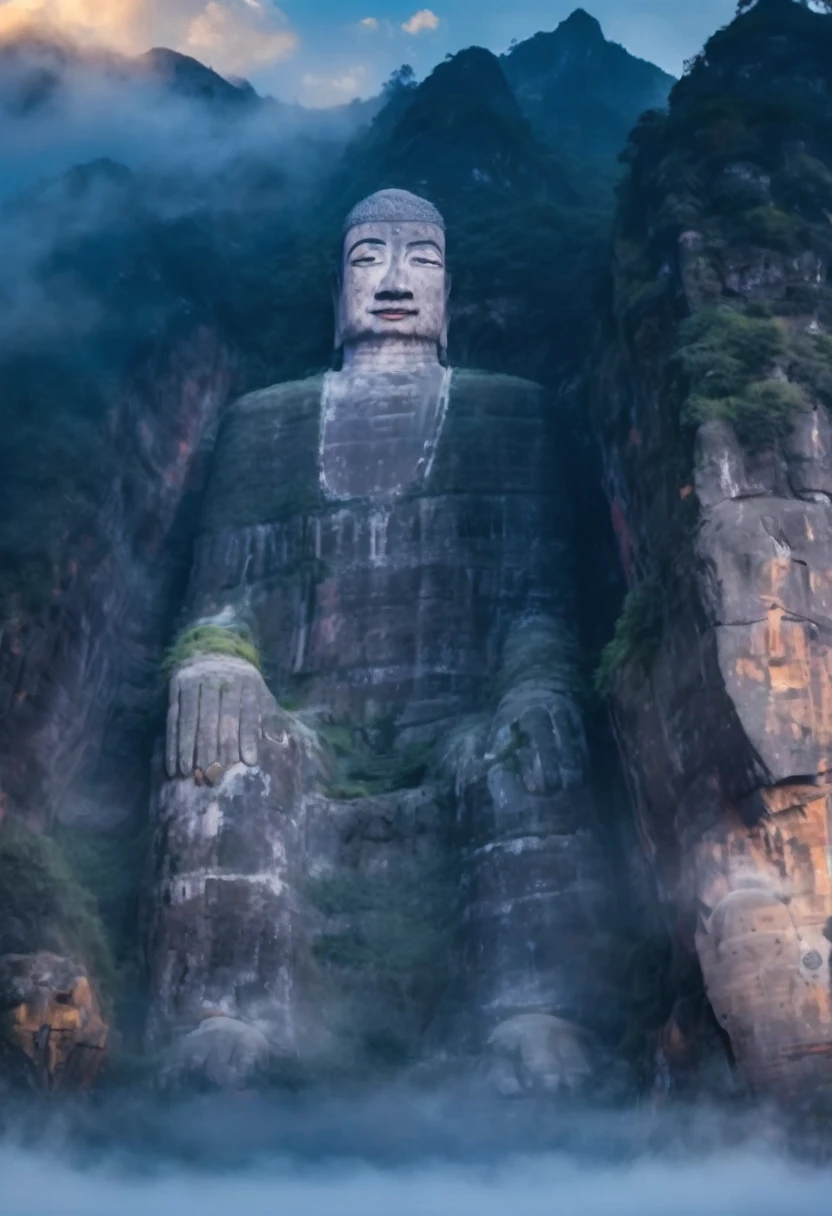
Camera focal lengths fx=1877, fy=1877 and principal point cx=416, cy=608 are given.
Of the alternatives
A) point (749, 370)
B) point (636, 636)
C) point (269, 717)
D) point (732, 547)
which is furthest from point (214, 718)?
point (749, 370)

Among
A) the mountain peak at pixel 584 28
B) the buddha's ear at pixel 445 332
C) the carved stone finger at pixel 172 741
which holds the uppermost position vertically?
the mountain peak at pixel 584 28

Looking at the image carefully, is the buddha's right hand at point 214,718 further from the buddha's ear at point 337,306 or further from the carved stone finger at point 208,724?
the buddha's ear at point 337,306

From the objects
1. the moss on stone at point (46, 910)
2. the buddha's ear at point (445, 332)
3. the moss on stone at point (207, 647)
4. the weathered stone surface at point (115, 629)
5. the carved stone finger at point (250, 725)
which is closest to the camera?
the moss on stone at point (46, 910)

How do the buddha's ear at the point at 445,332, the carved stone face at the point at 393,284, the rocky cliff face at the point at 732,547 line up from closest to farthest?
1. the rocky cliff face at the point at 732,547
2. the carved stone face at the point at 393,284
3. the buddha's ear at the point at 445,332

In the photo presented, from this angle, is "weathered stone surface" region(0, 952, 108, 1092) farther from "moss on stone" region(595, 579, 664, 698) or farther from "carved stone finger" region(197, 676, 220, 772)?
"moss on stone" region(595, 579, 664, 698)

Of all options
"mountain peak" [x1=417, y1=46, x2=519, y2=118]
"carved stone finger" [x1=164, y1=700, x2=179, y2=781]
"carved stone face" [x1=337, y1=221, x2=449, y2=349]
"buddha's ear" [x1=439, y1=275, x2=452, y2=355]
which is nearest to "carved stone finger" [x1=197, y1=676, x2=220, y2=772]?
"carved stone finger" [x1=164, y1=700, x2=179, y2=781]

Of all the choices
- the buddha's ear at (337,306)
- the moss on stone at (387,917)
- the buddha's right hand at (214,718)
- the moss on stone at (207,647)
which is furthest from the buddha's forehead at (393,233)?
the moss on stone at (387,917)

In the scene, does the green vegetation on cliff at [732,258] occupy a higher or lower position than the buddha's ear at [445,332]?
lower
